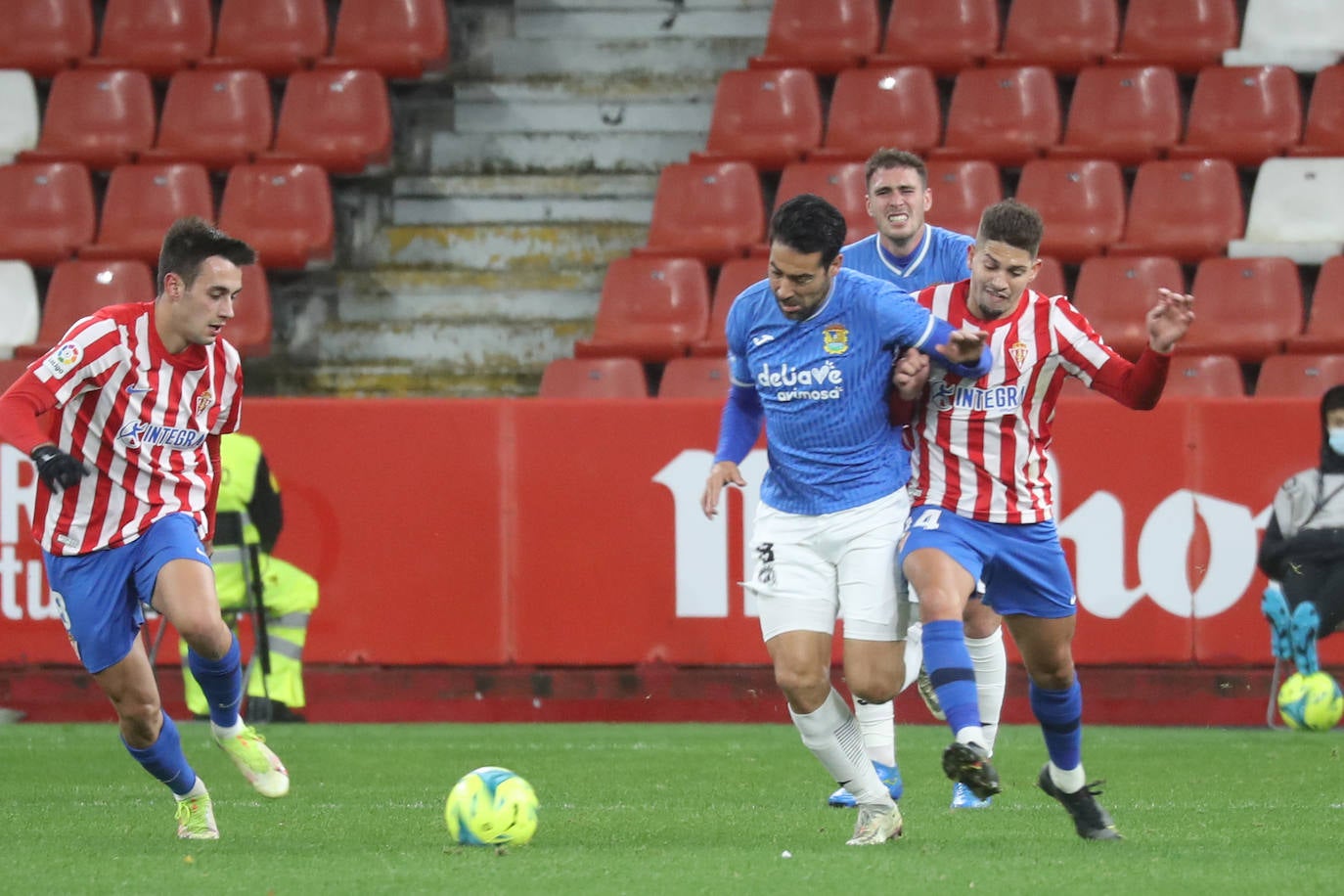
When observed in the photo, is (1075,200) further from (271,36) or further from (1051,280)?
(271,36)

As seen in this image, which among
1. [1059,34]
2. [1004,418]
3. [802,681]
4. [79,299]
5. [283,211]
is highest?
[1059,34]

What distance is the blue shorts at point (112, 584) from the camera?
20.9 feet

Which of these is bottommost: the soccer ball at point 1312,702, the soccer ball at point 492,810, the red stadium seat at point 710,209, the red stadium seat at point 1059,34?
the soccer ball at point 1312,702

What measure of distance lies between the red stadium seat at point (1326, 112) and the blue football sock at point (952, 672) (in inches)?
319

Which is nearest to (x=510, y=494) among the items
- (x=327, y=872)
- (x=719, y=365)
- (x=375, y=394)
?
(x=719, y=365)

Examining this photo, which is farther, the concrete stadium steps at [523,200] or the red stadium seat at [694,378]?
the concrete stadium steps at [523,200]

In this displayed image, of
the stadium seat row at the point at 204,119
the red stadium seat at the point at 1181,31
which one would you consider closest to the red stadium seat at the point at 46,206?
the stadium seat row at the point at 204,119

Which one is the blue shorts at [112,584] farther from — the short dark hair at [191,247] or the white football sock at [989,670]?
the white football sock at [989,670]

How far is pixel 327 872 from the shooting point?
18.2ft

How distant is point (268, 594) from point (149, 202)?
406 centimetres

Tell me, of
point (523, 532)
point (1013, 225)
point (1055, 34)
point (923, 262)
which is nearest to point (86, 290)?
point (523, 532)

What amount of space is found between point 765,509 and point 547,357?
742cm

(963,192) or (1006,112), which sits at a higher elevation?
(1006,112)

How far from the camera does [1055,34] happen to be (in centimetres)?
1397
